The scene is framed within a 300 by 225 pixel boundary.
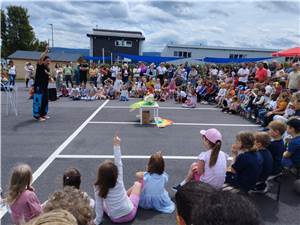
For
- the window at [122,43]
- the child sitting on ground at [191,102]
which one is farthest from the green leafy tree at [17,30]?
the child sitting on ground at [191,102]

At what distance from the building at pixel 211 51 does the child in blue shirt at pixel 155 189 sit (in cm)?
4296

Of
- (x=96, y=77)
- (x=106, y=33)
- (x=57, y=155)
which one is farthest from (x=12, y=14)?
(x=57, y=155)

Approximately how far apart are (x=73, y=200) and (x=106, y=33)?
175 ft

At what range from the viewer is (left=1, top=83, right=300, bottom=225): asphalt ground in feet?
16.0

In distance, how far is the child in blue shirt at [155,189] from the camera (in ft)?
14.6

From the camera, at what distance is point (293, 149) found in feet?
16.8

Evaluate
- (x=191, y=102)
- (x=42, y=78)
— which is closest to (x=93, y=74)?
(x=191, y=102)

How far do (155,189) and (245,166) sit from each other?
1.28m

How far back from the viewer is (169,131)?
9250 millimetres

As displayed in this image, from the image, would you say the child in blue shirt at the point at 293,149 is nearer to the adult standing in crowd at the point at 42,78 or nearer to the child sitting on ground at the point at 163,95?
the adult standing in crowd at the point at 42,78

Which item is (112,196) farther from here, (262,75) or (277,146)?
(262,75)

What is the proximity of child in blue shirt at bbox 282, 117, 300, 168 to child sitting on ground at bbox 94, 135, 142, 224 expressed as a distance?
104 inches

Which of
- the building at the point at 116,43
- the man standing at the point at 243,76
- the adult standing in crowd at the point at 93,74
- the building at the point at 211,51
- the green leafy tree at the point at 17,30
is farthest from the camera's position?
the building at the point at 116,43

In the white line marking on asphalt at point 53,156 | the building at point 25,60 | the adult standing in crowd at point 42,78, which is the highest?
the building at point 25,60
